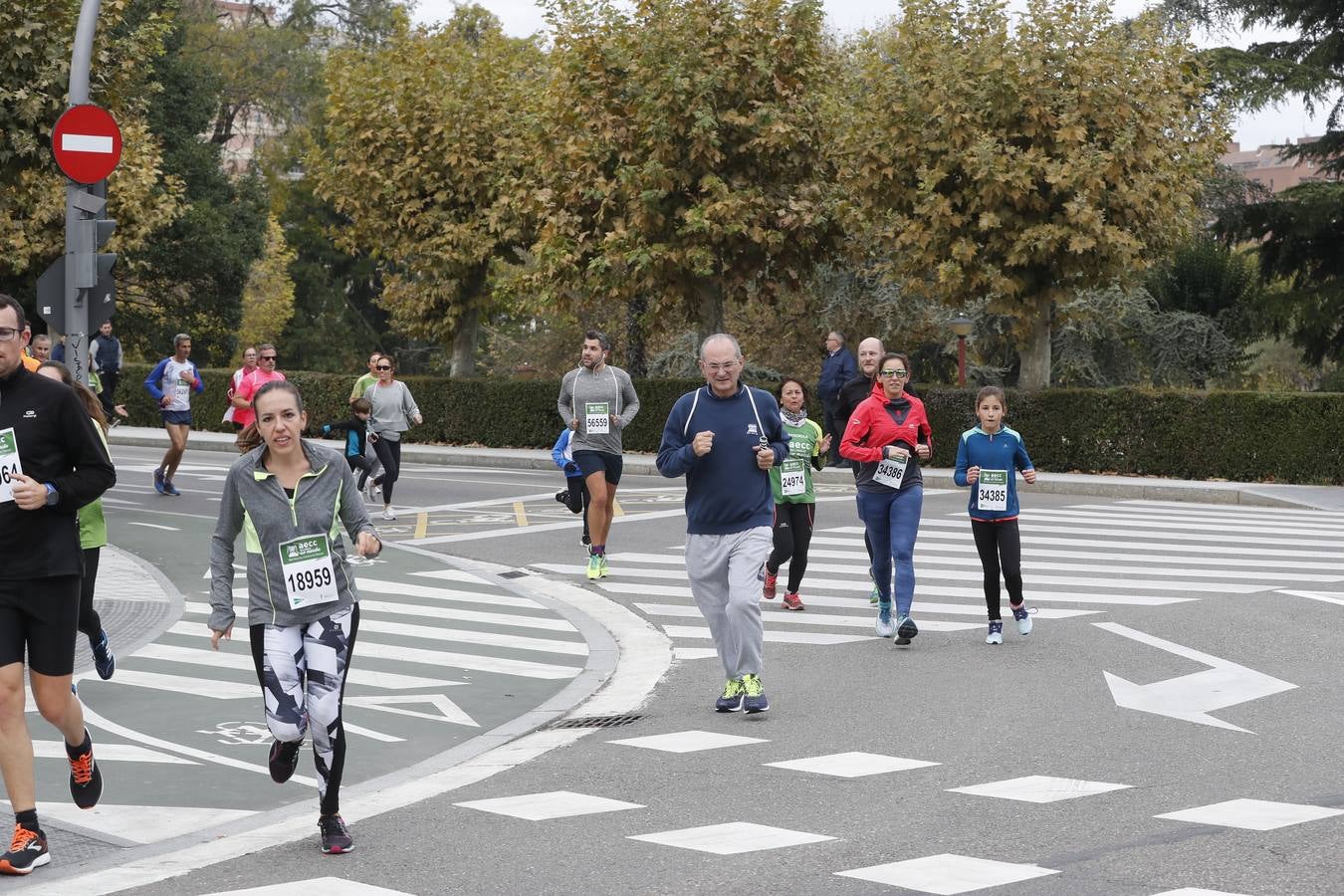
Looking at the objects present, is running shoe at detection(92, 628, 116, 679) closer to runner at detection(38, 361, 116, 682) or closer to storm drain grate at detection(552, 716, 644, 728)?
runner at detection(38, 361, 116, 682)

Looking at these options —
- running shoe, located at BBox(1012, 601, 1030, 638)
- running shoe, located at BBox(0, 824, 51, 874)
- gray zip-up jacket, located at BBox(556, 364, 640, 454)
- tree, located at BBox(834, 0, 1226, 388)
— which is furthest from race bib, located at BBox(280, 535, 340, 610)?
tree, located at BBox(834, 0, 1226, 388)

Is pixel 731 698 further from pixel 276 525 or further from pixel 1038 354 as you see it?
pixel 1038 354

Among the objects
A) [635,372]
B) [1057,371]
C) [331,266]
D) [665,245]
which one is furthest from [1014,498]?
[331,266]

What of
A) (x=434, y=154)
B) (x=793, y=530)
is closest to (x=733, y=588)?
(x=793, y=530)

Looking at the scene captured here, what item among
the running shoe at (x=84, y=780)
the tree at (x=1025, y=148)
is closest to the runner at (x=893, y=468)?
the running shoe at (x=84, y=780)

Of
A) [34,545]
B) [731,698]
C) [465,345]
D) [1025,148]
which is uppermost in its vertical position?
[1025,148]

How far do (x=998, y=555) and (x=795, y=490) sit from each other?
1.69 meters

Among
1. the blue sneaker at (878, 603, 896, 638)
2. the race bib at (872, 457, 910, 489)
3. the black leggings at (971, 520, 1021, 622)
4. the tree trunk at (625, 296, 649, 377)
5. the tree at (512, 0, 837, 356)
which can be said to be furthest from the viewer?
the tree trunk at (625, 296, 649, 377)

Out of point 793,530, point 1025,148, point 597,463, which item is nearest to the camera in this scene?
point 793,530

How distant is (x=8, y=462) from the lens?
613 centimetres

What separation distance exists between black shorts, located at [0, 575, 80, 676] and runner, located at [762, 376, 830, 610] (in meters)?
6.72

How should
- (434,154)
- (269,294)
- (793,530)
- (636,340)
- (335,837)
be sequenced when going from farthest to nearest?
1. (269,294)
2. (636,340)
3. (434,154)
4. (793,530)
5. (335,837)

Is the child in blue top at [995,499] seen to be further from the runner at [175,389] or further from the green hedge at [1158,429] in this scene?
the green hedge at [1158,429]

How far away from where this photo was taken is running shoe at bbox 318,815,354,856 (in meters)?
6.31
